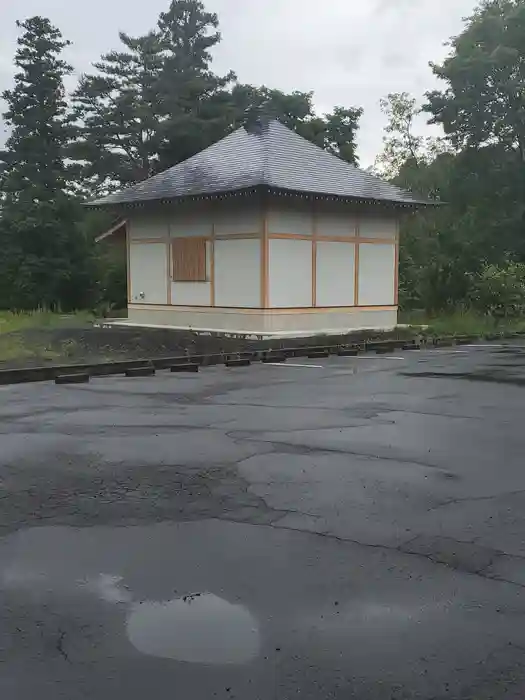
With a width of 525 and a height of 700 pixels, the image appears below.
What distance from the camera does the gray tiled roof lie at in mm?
17078

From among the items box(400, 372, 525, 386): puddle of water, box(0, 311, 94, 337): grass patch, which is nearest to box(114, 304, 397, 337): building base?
box(0, 311, 94, 337): grass patch

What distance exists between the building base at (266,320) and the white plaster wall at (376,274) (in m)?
0.25

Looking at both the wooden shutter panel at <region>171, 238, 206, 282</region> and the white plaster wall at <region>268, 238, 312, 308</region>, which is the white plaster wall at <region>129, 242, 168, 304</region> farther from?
the white plaster wall at <region>268, 238, 312, 308</region>

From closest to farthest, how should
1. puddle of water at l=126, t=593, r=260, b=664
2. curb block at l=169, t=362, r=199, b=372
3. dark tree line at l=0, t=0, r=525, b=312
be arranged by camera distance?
puddle of water at l=126, t=593, r=260, b=664 → curb block at l=169, t=362, r=199, b=372 → dark tree line at l=0, t=0, r=525, b=312

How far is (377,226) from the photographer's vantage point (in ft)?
63.6

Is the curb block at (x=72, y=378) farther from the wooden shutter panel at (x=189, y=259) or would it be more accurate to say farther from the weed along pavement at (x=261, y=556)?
the wooden shutter panel at (x=189, y=259)

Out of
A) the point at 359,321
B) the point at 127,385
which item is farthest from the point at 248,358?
the point at 359,321

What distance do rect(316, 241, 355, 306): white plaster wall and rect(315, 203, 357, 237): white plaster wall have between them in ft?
0.91

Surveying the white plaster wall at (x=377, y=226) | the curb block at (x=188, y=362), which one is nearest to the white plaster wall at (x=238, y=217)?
the white plaster wall at (x=377, y=226)

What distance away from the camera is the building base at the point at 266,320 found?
17.0 meters

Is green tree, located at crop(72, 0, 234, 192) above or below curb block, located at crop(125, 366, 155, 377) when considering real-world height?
above

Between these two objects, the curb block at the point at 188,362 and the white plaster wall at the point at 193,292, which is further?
the white plaster wall at the point at 193,292

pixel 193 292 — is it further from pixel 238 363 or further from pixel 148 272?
pixel 238 363

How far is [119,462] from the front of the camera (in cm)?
554
